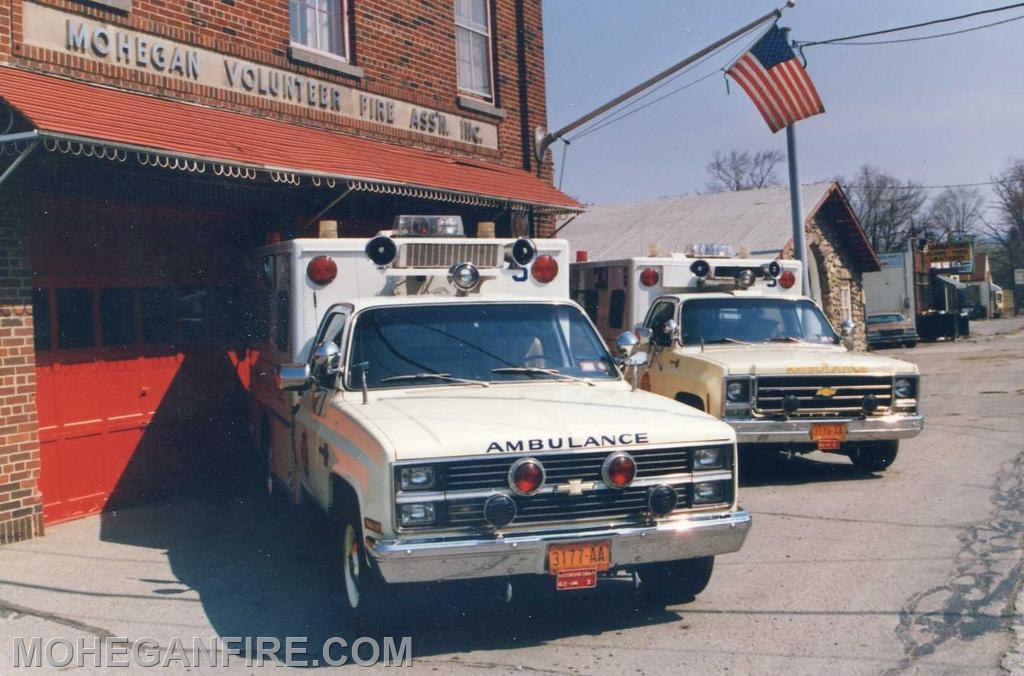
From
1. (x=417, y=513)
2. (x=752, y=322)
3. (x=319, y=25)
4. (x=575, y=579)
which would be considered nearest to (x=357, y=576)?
(x=417, y=513)

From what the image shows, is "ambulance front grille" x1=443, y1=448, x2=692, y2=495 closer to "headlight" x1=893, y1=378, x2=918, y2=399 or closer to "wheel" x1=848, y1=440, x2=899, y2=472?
"headlight" x1=893, y1=378, x2=918, y2=399

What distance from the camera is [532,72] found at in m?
15.4

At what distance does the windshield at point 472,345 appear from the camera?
6340 mm

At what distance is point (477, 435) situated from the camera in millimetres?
5160

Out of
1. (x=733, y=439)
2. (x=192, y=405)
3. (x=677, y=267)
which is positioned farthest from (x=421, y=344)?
(x=677, y=267)

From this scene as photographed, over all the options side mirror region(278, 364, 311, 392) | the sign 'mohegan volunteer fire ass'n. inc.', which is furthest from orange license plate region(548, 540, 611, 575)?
the sign 'mohegan volunteer fire ass'n. inc.'

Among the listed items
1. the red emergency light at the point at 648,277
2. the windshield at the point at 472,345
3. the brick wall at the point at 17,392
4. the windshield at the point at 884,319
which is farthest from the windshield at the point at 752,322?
the windshield at the point at 884,319

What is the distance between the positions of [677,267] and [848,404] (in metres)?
2.85

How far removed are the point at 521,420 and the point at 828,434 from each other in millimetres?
5219

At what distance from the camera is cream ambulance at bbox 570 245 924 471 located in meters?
9.70

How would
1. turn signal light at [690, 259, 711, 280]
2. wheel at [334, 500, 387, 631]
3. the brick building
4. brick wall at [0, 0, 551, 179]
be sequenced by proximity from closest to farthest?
wheel at [334, 500, 387, 631] → the brick building → brick wall at [0, 0, 551, 179] → turn signal light at [690, 259, 711, 280]

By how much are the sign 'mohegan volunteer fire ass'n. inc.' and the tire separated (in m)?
5.35

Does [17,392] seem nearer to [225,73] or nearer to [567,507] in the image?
[225,73]

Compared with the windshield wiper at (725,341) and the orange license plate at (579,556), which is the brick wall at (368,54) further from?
the orange license plate at (579,556)
